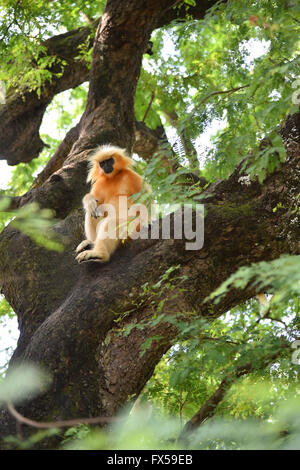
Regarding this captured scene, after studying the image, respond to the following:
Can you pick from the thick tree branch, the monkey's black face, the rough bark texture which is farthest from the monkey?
the thick tree branch

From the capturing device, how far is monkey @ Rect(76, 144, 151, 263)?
4742mm

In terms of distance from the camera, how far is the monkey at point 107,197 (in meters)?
4.74

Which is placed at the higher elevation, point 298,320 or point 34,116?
point 34,116

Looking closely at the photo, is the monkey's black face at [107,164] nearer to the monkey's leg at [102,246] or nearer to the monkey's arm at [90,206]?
the monkey's arm at [90,206]

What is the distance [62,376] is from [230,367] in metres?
1.12

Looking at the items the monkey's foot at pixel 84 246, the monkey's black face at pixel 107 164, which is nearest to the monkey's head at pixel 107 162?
the monkey's black face at pixel 107 164

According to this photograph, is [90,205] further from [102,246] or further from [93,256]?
[93,256]

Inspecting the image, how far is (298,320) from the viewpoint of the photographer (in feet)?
12.1

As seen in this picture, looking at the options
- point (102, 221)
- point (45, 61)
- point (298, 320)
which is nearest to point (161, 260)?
point (298, 320)
